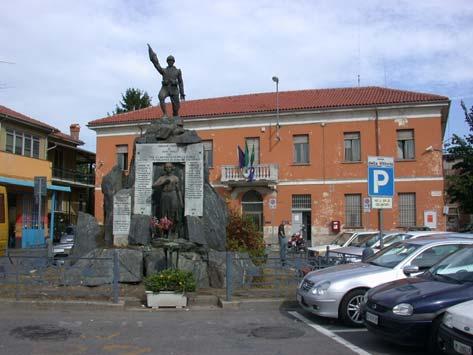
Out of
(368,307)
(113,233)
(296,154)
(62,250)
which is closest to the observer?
(368,307)

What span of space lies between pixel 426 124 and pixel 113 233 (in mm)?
25203

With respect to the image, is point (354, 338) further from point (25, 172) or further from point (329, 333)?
point (25, 172)

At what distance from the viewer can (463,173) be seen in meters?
28.7

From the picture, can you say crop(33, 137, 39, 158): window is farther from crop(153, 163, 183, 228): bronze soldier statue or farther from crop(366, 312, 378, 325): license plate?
crop(366, 312, 378, 325): license plate

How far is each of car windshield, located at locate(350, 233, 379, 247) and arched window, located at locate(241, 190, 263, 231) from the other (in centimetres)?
1549

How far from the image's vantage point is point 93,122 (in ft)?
134

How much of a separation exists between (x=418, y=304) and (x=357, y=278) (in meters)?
2.25

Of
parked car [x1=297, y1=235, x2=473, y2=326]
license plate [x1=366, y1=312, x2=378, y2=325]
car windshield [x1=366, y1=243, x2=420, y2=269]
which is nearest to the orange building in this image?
car windshield [x1=366, y1=243, x2=420, y2=269]

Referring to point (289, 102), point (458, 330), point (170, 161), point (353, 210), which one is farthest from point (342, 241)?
point (289, 102)

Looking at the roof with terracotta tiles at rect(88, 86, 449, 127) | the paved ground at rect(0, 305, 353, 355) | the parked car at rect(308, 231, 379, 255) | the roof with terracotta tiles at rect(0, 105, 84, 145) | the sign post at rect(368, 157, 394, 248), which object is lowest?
the paved ground at rect(0, 305, 353, 355)

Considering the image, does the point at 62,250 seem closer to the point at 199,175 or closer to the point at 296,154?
the point at 199,175

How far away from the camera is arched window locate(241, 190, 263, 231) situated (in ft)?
118

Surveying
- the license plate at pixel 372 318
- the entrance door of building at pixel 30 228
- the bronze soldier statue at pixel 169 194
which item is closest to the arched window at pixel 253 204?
the entrance door of building at pixel 30 228

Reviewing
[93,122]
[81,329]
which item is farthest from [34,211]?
[81,329]
